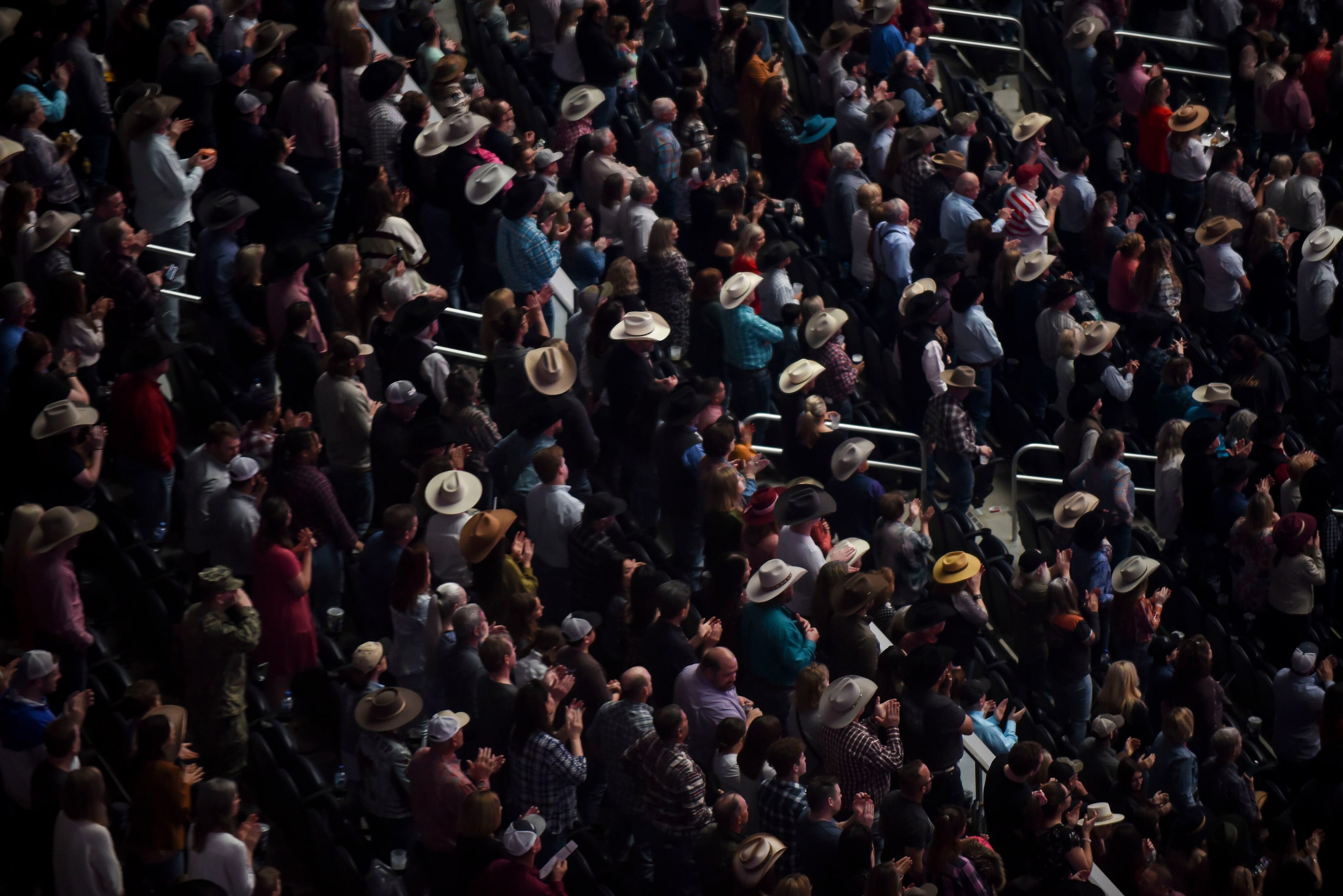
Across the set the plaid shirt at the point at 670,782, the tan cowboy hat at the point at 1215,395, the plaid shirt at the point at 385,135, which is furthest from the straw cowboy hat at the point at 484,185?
the tan cowboy hat at the point at 1215,395

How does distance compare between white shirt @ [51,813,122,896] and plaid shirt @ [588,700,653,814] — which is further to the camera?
plaid shirt @ [588,700,653,814]

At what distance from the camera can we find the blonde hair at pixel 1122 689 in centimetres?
1050

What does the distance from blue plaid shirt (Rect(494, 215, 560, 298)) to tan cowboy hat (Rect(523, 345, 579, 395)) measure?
115 centimetres

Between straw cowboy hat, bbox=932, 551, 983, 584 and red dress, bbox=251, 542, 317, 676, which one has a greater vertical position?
red dress, bbox=251, 542, 317, 676

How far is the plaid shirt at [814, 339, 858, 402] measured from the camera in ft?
40.1

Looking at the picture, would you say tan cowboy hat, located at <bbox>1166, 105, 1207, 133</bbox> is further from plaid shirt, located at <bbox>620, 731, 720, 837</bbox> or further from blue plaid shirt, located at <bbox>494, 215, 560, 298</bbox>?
plaid shirt, located at <bbox>620, 731, 720, 837</bbox>

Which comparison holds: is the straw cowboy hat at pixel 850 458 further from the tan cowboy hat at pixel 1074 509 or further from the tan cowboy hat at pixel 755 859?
the tan cowboy hat at pixel 755 859

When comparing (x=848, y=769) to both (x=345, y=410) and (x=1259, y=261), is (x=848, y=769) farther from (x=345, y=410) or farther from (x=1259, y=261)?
(x=1259, y=261)

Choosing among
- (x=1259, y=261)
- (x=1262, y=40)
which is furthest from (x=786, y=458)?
(x=1262, y=40)

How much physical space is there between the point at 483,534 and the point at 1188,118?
7874 mm

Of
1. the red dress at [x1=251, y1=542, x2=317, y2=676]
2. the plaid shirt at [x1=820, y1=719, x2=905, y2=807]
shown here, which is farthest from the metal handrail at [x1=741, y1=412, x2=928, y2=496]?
the red dress at [x1=251, y1=542, x2=317, y2=676]

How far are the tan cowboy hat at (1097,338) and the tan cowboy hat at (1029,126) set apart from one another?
2319 millimetres

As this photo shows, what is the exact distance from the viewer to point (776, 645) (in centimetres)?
967

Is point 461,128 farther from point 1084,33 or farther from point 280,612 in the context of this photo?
point 1084,33
